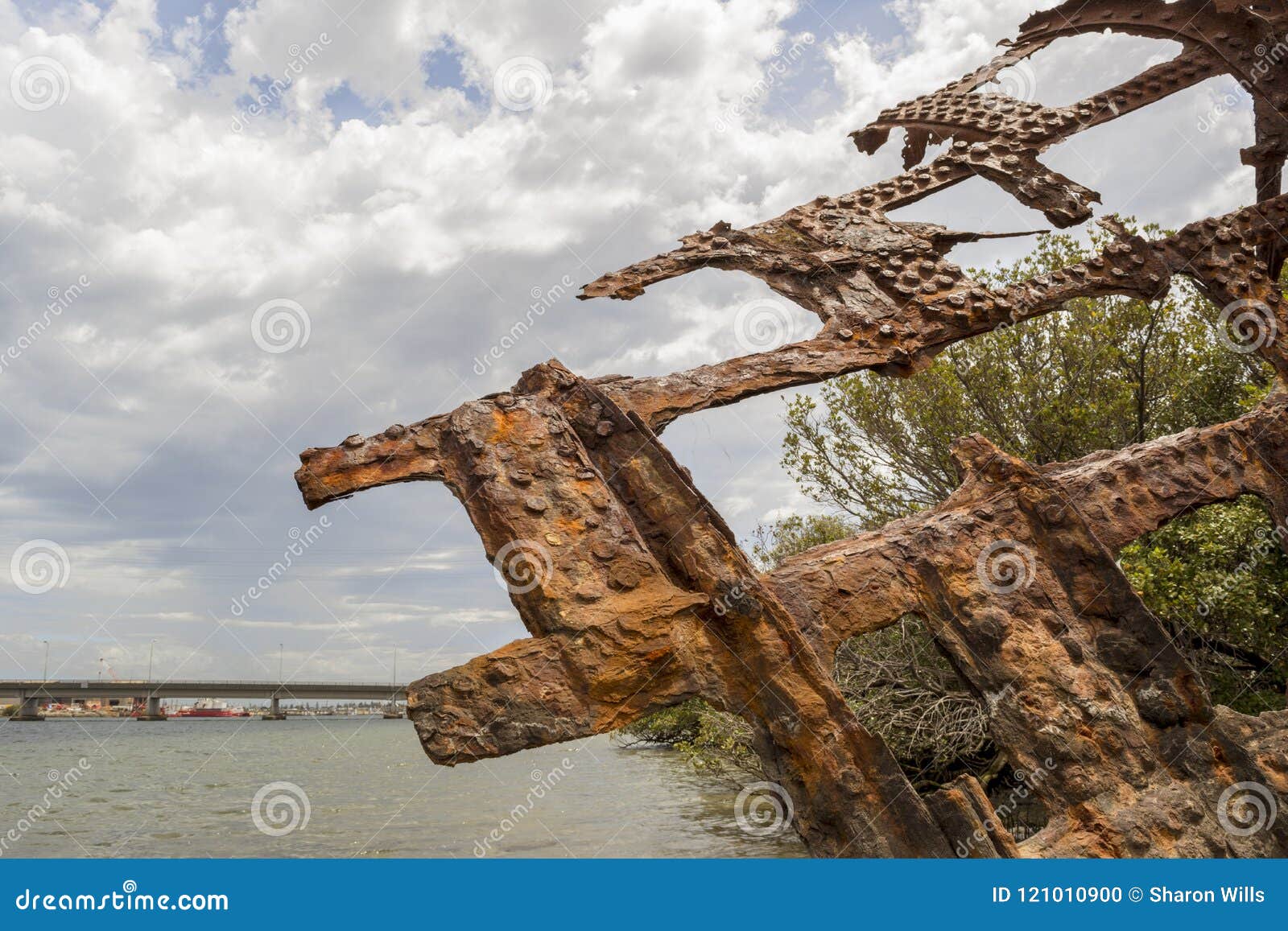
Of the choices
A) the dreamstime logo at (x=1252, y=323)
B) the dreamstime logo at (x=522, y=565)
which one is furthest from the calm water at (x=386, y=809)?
the dreamstime logo at (x=1252, y=323)

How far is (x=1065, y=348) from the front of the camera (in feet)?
51.4

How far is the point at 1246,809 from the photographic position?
5.81 m

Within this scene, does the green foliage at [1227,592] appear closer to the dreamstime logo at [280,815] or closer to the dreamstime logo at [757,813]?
the dreamstime logo at [757,813]

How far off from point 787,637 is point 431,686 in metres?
2.01

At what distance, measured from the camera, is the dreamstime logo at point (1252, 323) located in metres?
7.60

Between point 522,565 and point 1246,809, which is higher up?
point 522,565

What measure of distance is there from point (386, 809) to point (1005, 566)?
22.4m

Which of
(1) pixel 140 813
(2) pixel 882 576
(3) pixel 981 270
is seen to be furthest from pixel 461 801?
(2) pixel 882 576
